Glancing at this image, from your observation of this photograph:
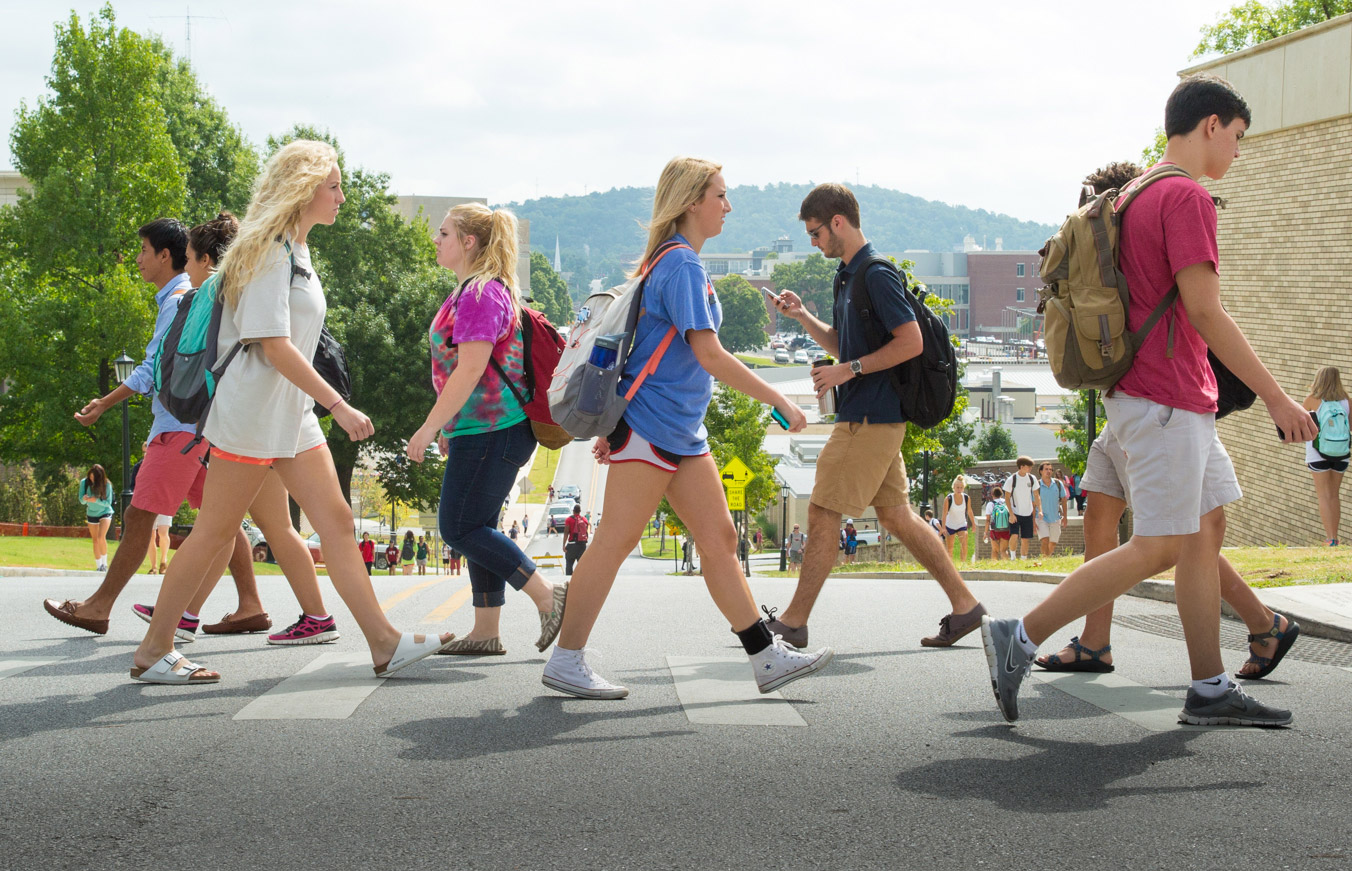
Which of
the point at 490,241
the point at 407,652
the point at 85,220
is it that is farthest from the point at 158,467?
the point at 85,220

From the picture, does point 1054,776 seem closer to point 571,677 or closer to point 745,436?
point 571,677

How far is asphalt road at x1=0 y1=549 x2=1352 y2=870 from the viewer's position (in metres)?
3.02

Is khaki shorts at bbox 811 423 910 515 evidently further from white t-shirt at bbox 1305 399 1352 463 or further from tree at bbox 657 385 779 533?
tree at bbox 657 385 779 533

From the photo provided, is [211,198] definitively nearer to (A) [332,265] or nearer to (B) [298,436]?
(A) [332,265]

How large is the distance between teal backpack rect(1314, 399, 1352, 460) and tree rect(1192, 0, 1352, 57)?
31.1 meters

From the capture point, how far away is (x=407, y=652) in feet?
16.7

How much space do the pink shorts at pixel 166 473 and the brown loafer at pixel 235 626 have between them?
28.6 inches

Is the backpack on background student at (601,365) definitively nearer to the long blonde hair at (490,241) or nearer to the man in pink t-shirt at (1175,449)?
the long blonde hair at (490,241)

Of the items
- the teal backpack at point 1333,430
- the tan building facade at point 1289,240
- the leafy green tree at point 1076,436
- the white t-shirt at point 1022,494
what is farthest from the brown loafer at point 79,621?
the leafy green tree at point 1076,436

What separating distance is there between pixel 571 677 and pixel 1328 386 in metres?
10.3

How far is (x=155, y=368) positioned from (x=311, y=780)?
2799 millimetres

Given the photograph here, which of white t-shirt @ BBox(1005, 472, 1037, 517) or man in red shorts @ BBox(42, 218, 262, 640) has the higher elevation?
man in red shorts @ BBox(42, 218, 262, 640)

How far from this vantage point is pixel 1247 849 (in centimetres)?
303

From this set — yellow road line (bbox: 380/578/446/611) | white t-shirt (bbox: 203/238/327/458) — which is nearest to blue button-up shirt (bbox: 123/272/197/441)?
white t-shirt (bbox: 203/238/327/458)
